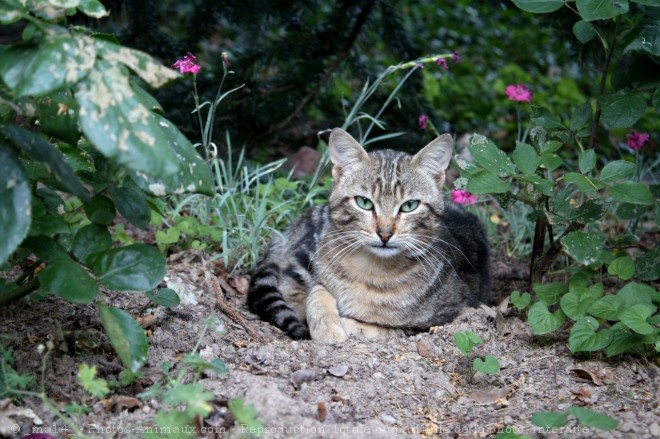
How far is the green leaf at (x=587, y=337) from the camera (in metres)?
3.46

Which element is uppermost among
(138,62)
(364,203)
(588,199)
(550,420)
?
(138,62)

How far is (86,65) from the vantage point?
2357 mm

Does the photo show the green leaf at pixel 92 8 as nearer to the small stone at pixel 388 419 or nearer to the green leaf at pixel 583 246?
the small stone at pixel 388 419

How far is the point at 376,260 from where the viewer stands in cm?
434

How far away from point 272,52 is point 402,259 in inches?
89.0

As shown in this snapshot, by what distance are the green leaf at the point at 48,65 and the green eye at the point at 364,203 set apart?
2.13 metres

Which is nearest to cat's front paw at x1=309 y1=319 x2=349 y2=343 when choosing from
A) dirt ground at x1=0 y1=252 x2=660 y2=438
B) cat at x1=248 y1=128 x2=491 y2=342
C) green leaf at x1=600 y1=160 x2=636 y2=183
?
cat at x1=248 y1=128 x2=491 y2=342

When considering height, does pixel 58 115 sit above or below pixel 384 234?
above

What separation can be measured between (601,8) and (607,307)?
136 cm

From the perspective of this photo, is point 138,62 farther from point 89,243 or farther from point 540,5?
point 540,5

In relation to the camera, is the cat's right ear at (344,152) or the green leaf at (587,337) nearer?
the green leaf at (587,337)

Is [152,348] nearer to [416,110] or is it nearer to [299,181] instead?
[299,181]

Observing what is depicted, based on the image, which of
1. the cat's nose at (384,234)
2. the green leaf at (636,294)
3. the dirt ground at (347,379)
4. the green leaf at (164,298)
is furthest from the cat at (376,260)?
the green leaf at (636,294)

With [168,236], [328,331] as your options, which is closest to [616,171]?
[328,331]
